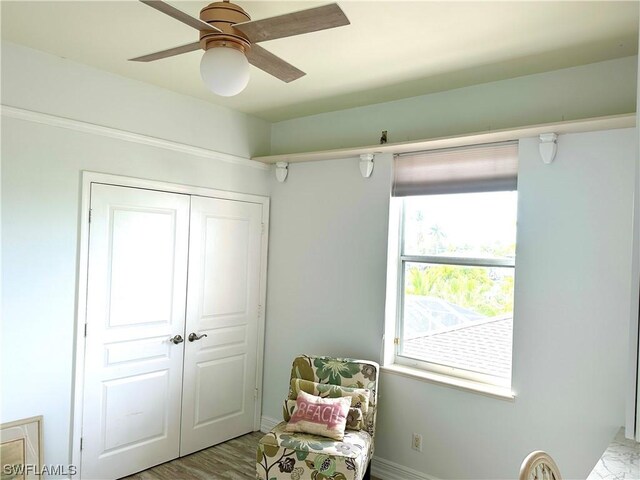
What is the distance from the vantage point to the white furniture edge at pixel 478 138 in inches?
90.2

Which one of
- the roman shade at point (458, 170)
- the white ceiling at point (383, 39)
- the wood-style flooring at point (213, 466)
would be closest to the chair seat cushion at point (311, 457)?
the wood-style flooring at point (213, 466)

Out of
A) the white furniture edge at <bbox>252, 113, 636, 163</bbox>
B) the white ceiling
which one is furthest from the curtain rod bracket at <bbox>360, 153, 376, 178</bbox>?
the white ceiling

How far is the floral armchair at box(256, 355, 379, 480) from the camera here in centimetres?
243

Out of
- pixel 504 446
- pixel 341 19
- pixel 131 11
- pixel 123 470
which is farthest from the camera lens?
pixel 123 470

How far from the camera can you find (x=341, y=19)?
1.52m

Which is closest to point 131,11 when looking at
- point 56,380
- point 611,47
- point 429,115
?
point 429,115

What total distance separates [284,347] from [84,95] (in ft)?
7.75

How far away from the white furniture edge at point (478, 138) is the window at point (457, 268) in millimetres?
108

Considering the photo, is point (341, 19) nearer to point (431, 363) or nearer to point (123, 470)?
point (431, 363)

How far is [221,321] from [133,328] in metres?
0.72

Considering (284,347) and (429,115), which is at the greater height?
(429,115)

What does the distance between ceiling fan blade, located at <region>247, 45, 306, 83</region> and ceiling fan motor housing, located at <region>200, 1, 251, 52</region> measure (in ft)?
0.28
